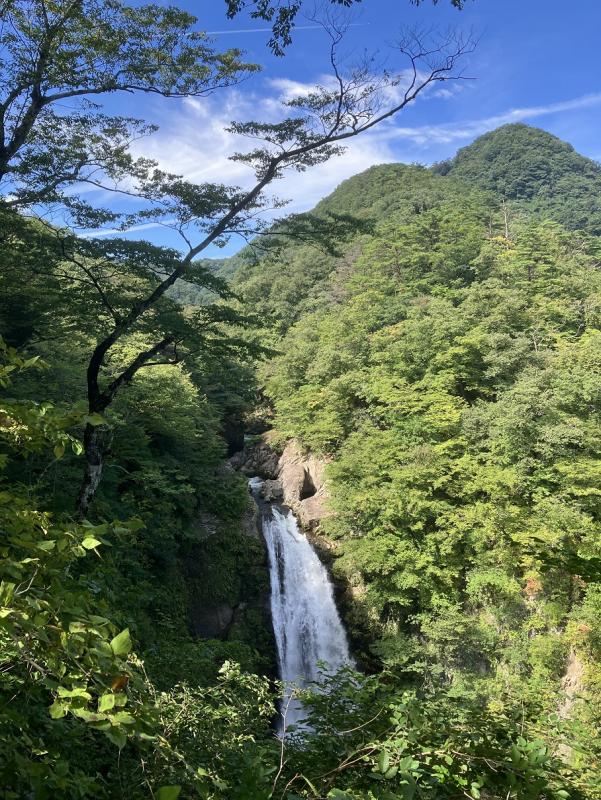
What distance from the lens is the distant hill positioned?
4847 cm

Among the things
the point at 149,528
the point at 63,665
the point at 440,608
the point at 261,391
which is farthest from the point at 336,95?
the point at 261,391

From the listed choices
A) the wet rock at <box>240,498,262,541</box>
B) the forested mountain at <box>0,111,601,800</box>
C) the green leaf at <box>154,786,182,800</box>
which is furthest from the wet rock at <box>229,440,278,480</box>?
the green leaf at <box>154,786,182,800</box>

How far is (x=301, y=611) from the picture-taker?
48.7 ft

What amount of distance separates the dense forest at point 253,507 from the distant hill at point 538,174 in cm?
2713

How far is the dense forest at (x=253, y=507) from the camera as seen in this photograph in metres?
1.82

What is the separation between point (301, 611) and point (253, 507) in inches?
157

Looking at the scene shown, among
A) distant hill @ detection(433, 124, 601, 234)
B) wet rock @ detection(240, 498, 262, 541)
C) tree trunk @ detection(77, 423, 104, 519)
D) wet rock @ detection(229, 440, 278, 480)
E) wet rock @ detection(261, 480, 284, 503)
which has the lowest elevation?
wet rock @ detection(240, 498, 262, 541)

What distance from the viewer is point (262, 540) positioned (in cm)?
1595

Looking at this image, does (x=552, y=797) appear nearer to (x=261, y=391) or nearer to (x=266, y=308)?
(x=261, y=391)

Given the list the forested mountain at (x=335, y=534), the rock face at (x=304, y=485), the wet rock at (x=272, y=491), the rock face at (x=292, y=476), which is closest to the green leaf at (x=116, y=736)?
the forested mountain at (x=335, y=534)

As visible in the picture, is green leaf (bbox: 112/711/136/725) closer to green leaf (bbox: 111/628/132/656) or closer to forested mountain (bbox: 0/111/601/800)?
forested mountain (bbox: 0/111/601/800)

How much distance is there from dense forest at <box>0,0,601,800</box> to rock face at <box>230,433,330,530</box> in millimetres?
715

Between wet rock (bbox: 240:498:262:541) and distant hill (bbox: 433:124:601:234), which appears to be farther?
distant hill (bbox: 433:124:601:234)

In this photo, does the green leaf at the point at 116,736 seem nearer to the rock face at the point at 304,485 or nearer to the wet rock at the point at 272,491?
the rock face at the point at 304,485
